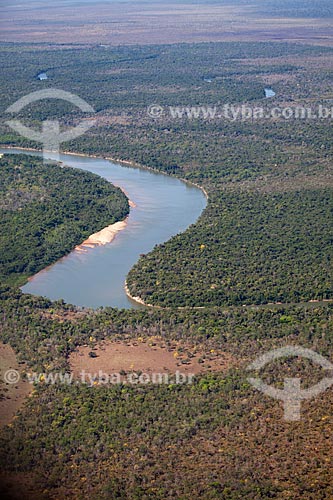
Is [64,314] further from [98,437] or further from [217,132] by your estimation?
[217,132]
